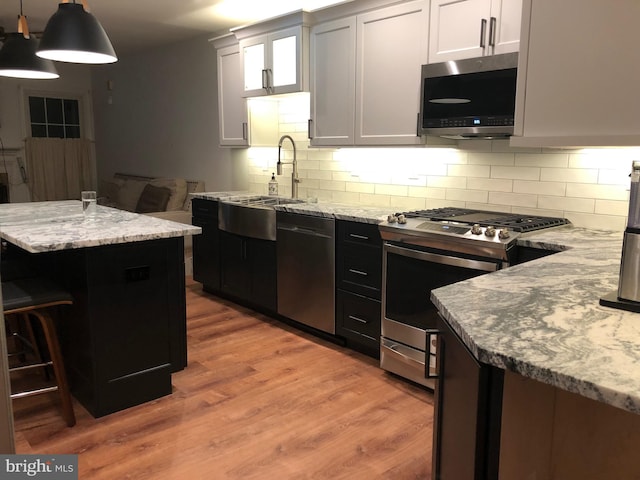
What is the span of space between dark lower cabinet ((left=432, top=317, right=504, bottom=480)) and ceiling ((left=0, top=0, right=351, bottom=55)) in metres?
3.61

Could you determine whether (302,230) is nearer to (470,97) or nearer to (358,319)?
(358,319)

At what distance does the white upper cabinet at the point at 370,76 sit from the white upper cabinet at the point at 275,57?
0.33ft

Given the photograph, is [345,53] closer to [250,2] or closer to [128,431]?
[250,2]

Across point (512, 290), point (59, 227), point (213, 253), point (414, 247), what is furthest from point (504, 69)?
point (213, 253)

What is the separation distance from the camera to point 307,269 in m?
3.75

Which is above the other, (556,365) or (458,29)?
(458,29)

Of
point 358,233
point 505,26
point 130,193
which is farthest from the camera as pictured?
point 130,193

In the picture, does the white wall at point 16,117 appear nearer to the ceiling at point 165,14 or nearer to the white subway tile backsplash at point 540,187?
the ceiling at point 165,14

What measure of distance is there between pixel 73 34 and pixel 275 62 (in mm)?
1918

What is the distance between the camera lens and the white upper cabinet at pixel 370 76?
10.8ft

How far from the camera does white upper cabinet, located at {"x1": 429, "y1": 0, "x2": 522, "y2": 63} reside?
108 inches

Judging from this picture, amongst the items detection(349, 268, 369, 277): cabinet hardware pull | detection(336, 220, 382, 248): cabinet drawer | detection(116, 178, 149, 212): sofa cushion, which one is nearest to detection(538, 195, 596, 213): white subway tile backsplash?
detection(336, 220, 382, 248): cabinet drawer

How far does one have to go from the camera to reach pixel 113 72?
24.7 feet

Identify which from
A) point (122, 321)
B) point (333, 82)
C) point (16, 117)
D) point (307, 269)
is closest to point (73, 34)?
point (122, 321)
